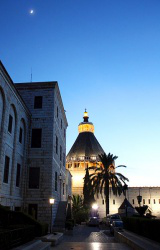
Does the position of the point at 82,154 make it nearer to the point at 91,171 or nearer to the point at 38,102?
the point at 91,171

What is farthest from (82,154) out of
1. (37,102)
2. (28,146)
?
(28,146)

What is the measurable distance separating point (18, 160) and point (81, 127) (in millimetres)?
75567

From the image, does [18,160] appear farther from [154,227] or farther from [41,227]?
[154,227]

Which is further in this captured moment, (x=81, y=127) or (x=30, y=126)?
(x=81, y=127)

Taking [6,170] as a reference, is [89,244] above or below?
below

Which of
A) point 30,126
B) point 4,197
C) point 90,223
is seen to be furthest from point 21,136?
point 90,223

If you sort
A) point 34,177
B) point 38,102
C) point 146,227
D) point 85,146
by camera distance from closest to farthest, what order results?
point 146,227 → point 34,177 → point 38,102 → point 85,146

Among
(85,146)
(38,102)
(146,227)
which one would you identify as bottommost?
(146,227)

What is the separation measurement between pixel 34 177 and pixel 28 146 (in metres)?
3.00

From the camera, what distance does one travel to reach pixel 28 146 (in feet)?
78.1

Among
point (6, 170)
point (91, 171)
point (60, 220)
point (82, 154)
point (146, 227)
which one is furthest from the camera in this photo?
point (82, 154)

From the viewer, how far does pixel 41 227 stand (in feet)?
49.5

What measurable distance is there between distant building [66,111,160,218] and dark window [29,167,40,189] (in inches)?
954

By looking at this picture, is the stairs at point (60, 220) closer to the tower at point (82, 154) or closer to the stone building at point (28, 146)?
the stone building at point (28, 146)
